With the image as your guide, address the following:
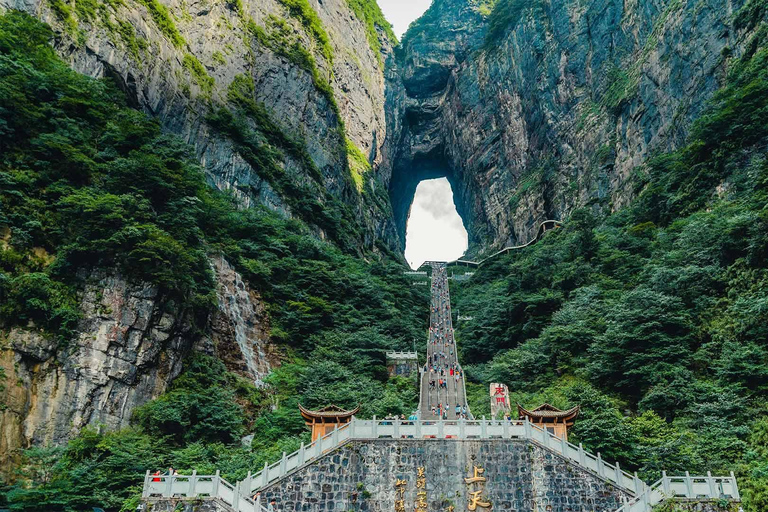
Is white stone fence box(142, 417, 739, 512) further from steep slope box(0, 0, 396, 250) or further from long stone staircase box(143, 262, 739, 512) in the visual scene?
steep slope box(0, 0, 396, 250)

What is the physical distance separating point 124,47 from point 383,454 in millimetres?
26451

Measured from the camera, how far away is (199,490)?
12.6 m

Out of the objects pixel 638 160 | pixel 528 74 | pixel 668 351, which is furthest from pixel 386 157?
pixel 668 351

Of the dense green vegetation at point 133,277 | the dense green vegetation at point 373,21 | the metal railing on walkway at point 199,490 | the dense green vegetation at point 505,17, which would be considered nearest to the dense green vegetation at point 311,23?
the dense green vegetation at point 373,21

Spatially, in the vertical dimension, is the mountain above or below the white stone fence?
above

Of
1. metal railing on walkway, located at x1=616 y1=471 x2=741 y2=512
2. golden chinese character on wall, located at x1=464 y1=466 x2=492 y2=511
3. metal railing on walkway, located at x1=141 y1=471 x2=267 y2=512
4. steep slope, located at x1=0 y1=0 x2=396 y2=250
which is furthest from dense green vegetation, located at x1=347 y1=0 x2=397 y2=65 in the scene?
metal railing on walkway, located at x1=616 y1=471 x2=741 y2=512

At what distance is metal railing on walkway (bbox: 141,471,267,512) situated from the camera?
1254 centimetres

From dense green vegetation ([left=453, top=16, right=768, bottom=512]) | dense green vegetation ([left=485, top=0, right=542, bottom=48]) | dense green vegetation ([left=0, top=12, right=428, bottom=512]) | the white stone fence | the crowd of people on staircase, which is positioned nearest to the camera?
the white stone fence

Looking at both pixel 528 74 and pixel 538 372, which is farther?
pixel 528 74

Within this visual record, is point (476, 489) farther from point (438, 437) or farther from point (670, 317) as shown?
point (670, 317)

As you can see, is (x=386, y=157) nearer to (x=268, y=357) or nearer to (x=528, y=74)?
(x=528, y=74)

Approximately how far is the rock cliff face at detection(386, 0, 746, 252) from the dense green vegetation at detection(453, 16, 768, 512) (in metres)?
4.56

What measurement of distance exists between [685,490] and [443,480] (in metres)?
5.28

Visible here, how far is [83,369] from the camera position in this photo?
16.7 m
